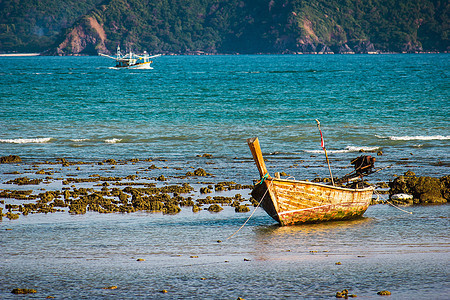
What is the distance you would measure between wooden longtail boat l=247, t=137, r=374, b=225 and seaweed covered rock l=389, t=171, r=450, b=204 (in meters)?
3.57

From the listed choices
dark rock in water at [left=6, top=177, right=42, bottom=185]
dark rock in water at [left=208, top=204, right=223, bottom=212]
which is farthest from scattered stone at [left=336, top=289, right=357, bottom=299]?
dark rock in water at [left=6, top=177, right=42, bottom=185]

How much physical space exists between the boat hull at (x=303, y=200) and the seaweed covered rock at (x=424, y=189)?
361cm

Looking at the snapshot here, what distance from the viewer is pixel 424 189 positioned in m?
20.0

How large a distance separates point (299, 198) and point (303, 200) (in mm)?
145

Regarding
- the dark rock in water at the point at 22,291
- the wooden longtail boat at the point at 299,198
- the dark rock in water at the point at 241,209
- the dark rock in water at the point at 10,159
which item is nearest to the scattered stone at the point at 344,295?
the wooden longtail boat at the point at 299,198

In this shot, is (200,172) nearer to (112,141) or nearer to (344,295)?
(112,141)

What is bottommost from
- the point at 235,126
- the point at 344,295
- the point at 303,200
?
the point at 344,295

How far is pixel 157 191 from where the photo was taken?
68.7ft

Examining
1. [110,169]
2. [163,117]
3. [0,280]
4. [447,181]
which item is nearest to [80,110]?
[163,117]

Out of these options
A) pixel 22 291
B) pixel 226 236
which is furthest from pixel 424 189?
pixel 22 291

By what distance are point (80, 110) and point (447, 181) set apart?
40.9 metres

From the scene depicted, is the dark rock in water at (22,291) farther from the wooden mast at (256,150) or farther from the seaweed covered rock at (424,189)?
the seaweed covered rock at (424,189)

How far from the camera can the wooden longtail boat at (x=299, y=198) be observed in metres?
16.2

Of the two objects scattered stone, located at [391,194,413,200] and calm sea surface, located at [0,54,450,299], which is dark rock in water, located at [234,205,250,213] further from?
scattered stone, located at [391,194,413,200]
